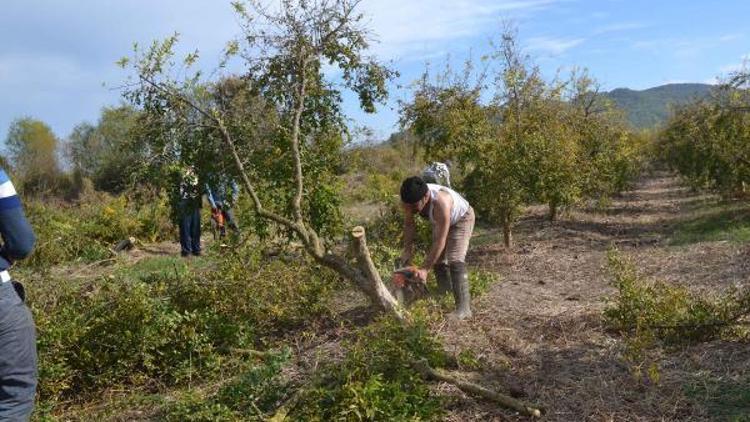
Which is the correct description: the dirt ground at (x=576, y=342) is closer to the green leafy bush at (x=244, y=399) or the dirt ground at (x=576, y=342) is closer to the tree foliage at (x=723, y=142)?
the green leafy bush at (x=244, y=399)

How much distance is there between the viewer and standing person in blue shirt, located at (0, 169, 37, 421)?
10.2 ft

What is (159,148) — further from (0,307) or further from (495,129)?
(495,129)

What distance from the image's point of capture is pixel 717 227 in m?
11.0

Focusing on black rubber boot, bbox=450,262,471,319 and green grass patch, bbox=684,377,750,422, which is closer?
green grass patch, bbox=684,377,750,422

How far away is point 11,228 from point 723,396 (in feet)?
12.8

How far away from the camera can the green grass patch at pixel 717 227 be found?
9.80 m

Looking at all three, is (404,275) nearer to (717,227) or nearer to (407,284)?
(407,284)

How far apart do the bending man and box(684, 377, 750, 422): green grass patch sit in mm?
1833

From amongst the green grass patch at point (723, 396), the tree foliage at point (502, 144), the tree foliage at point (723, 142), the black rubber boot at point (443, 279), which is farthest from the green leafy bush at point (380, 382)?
the tree foliage at point (723, 142)

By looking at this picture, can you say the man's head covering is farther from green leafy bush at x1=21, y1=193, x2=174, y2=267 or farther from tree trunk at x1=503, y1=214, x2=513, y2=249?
green leafy bush at x1=21, y1=193, x2=174, y2=267

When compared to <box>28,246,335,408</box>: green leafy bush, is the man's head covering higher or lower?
higher

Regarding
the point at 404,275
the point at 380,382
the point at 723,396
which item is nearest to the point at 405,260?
the point at 404,275

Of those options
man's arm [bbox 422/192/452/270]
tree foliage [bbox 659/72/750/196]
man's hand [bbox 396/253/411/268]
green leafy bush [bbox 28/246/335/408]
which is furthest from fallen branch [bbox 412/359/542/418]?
tree foliage [bbox 659/72/750/196]

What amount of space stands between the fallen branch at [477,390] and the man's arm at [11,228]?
2.17m
